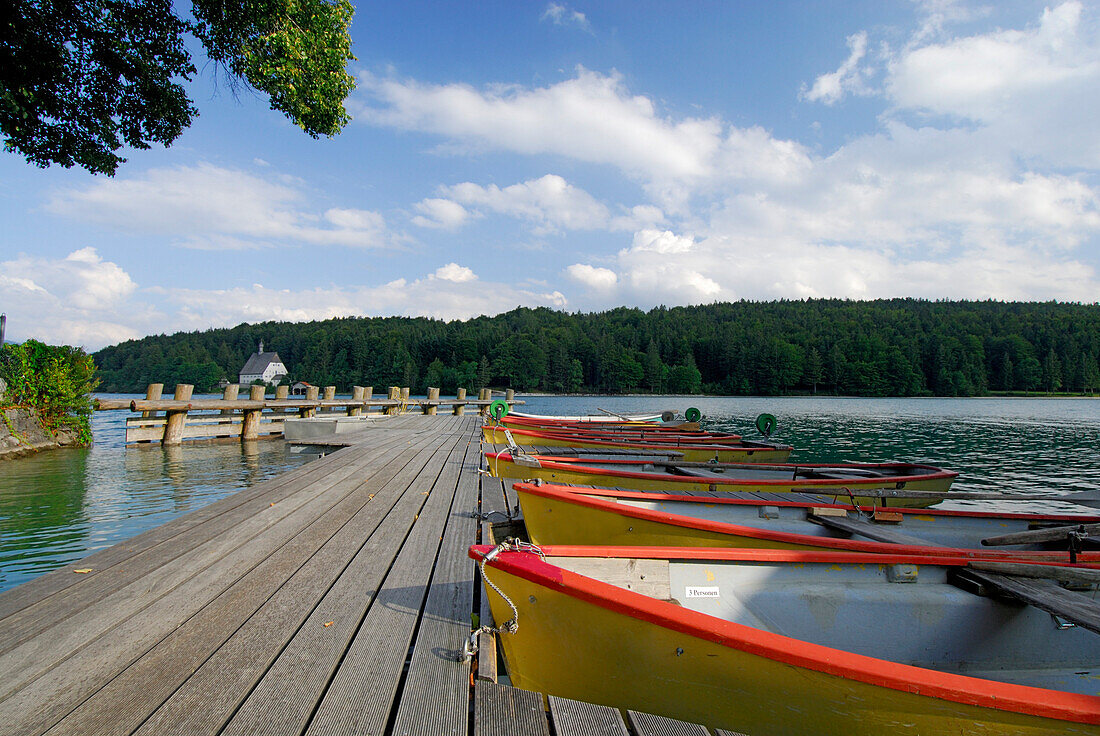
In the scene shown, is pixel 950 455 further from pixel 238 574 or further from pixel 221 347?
pixel 221 347

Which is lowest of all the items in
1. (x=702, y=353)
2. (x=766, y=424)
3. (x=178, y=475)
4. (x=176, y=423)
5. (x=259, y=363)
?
(x=178, y=475)

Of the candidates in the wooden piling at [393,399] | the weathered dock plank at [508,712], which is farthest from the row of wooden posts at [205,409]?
the weathered dock plank at [508,712]

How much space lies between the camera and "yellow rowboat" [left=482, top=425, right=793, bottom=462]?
911cm

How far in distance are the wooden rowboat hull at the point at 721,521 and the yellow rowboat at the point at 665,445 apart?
444cm

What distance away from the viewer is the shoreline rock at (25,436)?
1041 cm

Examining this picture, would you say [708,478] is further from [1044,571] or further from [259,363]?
[259,363]

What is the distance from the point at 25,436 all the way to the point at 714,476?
1419 cm

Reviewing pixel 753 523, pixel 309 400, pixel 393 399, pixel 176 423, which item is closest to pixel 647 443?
pixel 753 523

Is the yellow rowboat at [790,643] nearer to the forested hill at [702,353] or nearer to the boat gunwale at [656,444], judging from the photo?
the boat gunwale at [656,444]

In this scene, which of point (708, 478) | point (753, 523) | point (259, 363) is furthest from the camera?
point (259, 363)

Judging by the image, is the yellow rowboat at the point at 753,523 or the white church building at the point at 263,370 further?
the white church building at the point at 263,370

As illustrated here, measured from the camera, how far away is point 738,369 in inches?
3221

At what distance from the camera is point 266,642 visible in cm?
233

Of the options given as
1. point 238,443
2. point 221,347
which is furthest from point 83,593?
point 221,347
